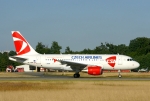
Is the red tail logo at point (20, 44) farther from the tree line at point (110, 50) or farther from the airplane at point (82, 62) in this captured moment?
the tree line at point (110, 50)

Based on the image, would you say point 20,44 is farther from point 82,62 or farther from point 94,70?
point 94,70

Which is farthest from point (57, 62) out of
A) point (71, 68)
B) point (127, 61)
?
point (127, 61)

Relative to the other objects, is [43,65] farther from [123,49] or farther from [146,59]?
[123,49]

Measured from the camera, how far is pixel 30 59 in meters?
50.0

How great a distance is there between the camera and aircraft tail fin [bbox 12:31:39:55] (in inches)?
2025

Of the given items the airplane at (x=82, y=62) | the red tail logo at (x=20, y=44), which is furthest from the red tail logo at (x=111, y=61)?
the red tail logo at (x=20, y=44)

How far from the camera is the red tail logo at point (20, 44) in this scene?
51469 mm

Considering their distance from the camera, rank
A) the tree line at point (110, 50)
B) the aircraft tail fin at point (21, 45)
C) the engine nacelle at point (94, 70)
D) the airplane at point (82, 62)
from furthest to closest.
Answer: the tree line at point (110, 50), the aircraft tail fin at point (21, 45), the airplane at point (82, 62), the engine nacelle at point (94, 70)

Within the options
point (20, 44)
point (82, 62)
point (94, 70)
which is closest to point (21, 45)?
point (20, 44)

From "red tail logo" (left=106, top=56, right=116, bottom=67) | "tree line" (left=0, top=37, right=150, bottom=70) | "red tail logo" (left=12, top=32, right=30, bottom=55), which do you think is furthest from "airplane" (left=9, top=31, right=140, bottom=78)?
"tree line" (left=0, top=37, right=150, bottom=70)

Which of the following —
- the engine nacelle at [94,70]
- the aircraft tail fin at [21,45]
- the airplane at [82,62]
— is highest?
the aircraft tail fin at [21,45]

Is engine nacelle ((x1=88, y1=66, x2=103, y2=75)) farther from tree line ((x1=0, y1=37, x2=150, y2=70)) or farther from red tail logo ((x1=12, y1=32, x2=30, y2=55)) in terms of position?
tree line ((x1=0, y1=37, x2=150, y2=70))

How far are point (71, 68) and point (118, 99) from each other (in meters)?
28.4

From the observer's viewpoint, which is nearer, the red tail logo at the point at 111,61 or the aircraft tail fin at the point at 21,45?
the red tail logo at the point at 111,61
